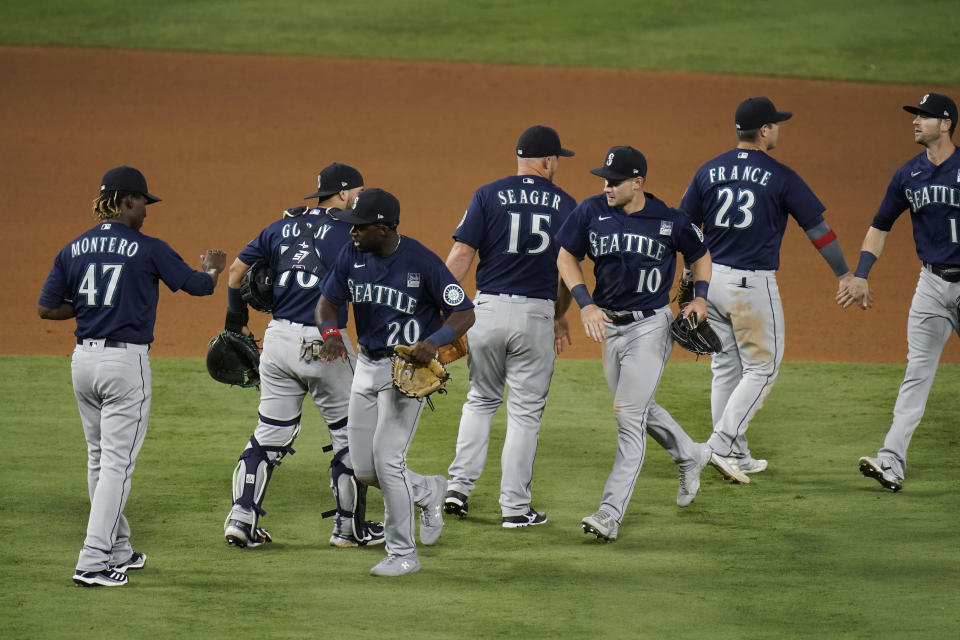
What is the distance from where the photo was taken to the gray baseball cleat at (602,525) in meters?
6.75

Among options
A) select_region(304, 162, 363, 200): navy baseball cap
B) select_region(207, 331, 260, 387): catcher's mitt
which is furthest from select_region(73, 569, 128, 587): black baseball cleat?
select_region(304, 162, 363, 200): navy baseball cap

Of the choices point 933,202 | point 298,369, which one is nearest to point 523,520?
point 298,369

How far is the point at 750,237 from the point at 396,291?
265 cm

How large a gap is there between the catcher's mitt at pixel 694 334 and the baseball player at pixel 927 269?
3.43ft

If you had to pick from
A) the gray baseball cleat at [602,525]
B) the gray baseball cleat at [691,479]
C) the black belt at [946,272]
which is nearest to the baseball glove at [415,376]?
the gray baseball cleat at [602,525]

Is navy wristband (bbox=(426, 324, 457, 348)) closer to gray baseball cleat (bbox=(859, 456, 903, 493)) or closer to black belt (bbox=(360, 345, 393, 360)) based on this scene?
black belt (bbox=(360, 345, 393, 360))

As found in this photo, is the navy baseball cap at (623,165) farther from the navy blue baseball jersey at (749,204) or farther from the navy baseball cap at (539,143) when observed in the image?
the navy blue baseball jersey at (749,204)

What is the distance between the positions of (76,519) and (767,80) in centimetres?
1601

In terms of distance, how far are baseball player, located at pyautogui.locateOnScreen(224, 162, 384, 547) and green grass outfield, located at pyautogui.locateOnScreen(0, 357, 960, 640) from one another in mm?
235

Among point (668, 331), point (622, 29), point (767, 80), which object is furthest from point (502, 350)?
point (622, 29)

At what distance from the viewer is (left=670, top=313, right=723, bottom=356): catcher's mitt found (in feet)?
23.0

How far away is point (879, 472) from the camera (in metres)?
7.65

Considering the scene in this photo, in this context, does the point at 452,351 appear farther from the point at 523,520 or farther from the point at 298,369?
the point at 523,520

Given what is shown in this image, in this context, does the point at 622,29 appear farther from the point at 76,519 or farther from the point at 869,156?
the point at 76,519
